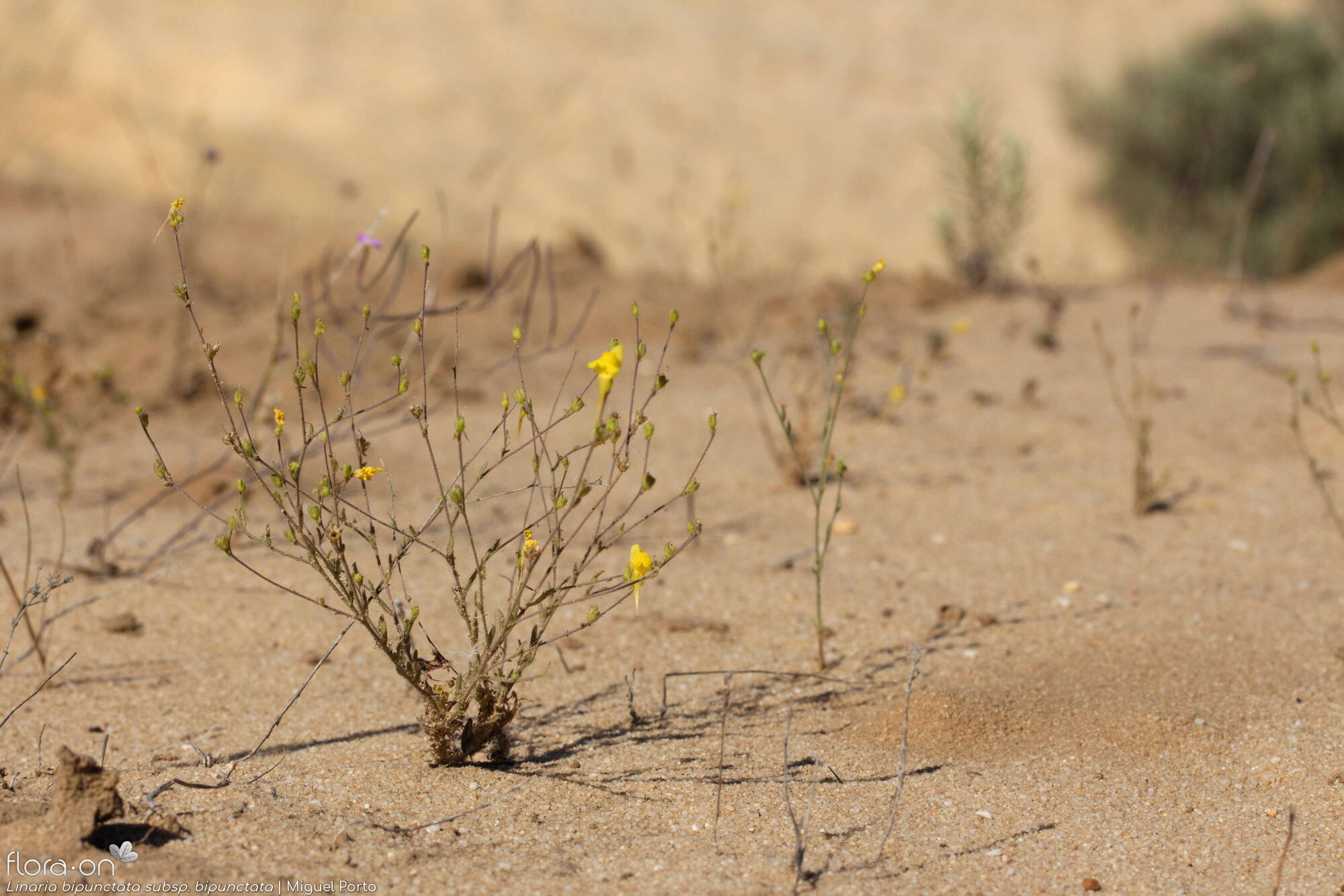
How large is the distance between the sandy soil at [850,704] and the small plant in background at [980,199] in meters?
1.86

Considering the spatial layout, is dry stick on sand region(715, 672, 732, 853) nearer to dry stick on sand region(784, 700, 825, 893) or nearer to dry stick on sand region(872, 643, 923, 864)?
dry stick on sand region(784, 700, 825, 893)

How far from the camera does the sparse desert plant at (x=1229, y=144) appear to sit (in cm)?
721

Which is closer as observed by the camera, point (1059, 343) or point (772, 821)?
point (772, 821)

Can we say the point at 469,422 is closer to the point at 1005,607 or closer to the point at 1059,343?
the point at 1005,607

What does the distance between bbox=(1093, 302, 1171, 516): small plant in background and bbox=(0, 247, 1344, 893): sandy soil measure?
0.28 feet

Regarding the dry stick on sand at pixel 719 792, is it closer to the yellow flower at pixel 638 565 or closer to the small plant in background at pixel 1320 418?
the yellow flower at pixel 638 565

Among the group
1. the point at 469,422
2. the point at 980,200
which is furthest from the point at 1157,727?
the point at 980,200

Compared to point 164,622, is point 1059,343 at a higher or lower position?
higher

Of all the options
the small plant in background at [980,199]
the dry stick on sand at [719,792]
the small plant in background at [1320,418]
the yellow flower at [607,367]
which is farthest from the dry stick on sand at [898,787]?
the small plant in background at [980,199]

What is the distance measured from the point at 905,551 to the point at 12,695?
2.12 meters

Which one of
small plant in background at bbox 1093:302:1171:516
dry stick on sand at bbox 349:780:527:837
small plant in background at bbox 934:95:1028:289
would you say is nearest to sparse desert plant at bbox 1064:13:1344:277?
small plant in background at bbox 934:95:1028:289

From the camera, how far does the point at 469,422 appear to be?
13.4 ft

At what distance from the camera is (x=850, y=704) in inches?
94.0

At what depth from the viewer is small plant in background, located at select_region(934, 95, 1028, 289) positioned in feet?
17.5
